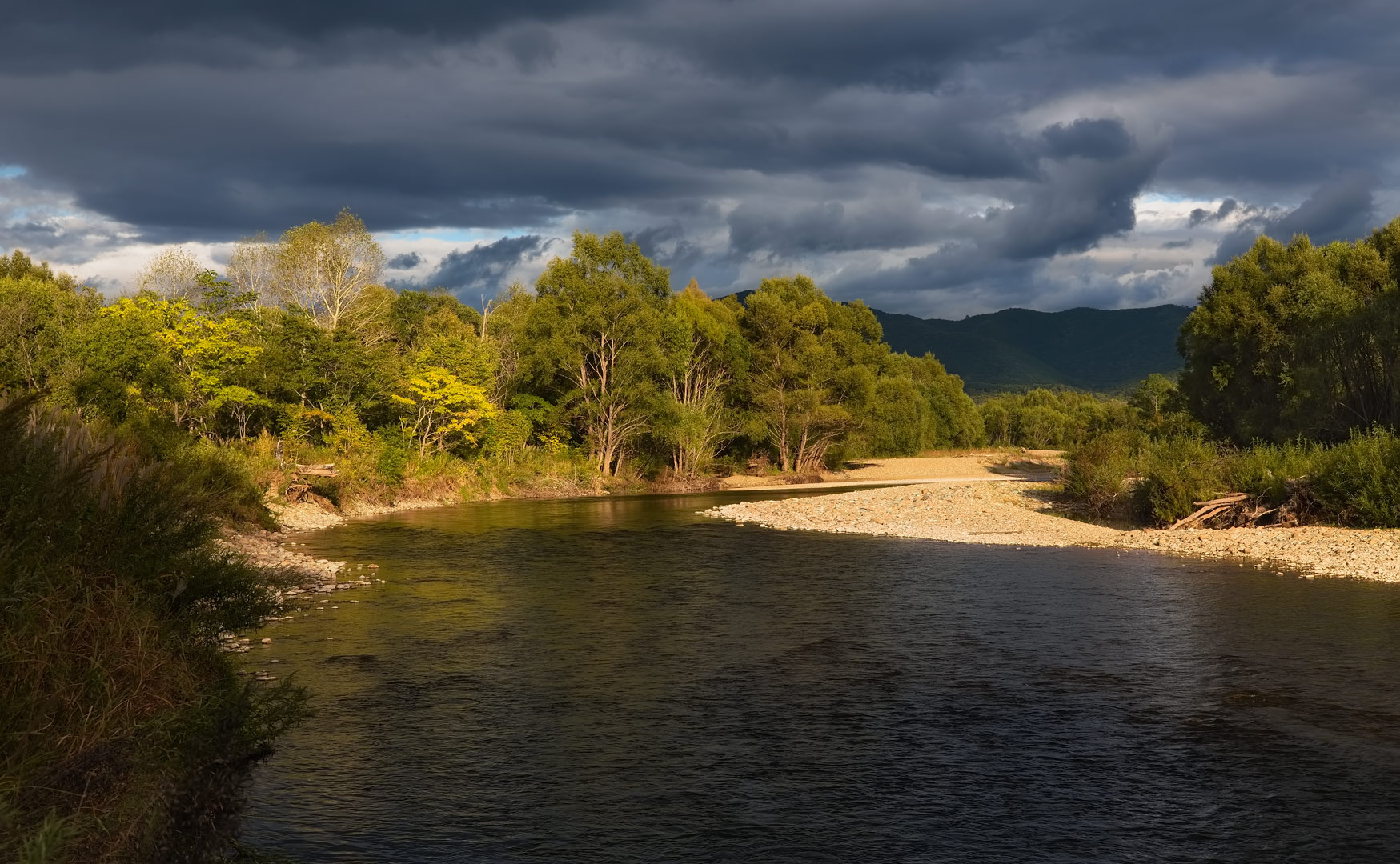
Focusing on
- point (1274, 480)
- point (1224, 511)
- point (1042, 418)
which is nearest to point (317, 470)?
point (1224, 511)

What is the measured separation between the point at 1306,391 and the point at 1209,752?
34785 mm

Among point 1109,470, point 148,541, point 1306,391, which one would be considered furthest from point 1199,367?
point 148,541

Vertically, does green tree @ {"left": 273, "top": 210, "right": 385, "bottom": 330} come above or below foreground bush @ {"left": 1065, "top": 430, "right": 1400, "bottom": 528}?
above

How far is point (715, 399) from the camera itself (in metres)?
73.8

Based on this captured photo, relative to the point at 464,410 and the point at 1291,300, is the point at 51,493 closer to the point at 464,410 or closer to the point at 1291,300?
the point at 464,410

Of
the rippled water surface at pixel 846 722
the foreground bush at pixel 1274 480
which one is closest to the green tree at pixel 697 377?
the foreground bush at pixel 1274 480

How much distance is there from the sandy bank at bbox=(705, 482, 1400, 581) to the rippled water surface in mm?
3626

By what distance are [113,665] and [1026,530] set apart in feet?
103

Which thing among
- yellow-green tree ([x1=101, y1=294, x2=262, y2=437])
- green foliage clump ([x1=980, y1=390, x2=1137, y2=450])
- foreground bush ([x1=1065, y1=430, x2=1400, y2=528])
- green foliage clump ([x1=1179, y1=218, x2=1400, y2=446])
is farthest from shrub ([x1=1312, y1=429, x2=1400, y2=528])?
green foliage clump ([x1=980, y1=390, x2=1137, y2=450])

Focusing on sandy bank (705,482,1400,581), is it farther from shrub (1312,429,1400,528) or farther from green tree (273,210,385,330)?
green tree (273,210,385,330)

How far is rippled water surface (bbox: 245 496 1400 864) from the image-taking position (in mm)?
9453

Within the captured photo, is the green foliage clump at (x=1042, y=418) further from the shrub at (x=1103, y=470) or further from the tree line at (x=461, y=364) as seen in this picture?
the shrub at (x=1103, y=470)

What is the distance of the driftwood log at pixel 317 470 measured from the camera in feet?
143

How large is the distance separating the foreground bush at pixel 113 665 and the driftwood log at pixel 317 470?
3160 centimetres
